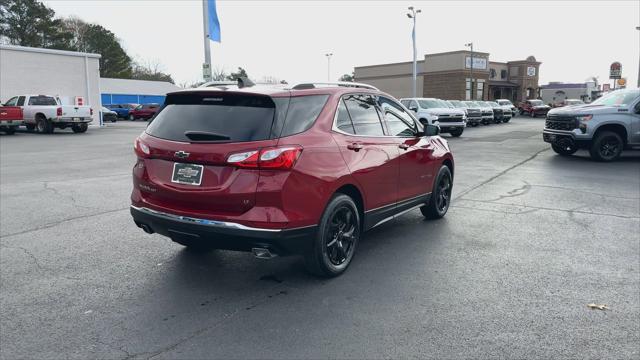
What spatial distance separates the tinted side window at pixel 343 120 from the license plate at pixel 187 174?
4.58 ft

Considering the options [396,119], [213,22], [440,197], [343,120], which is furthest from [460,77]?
[343,120]

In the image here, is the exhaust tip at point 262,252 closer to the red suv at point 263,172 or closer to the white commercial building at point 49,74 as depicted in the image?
the red suv at point 263,172

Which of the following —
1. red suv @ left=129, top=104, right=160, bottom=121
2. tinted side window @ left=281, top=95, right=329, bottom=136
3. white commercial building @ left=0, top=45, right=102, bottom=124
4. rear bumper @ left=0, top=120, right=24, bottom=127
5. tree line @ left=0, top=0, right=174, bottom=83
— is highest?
tree line @ left=0, top=0, right=174, bottom=83

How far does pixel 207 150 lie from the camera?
4.01 meters

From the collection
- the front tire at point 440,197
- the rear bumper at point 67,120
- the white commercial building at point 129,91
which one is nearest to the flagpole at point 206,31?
the rear bumper at point 67,120

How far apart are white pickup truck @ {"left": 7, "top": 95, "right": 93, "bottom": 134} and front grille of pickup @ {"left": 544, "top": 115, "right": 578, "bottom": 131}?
2285 centimetres

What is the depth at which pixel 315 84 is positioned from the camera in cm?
482

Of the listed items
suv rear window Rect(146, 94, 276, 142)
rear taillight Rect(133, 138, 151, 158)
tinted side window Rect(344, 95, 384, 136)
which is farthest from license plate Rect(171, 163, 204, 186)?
tinted side window Rect(344, 95, 384, 136)

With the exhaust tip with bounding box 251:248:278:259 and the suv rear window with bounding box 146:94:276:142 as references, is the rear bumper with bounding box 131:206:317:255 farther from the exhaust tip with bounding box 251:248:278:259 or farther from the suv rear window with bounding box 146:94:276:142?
the suv rear window with bounding box 146:94:276:142

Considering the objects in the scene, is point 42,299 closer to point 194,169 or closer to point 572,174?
point 194,169

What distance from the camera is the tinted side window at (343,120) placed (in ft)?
15.6

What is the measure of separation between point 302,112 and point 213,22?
1590 centimetres

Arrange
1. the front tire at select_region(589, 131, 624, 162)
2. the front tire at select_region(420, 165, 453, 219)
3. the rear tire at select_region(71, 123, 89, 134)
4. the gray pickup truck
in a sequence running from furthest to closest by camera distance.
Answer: the rear tire at select_region(71, 123, 89, 134)
the front tire at select_region(589, 131, 624, 162)
the gray pickup truck
the front tire at select_region(420, 165, 453, 219)

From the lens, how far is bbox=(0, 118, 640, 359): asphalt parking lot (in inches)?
135
